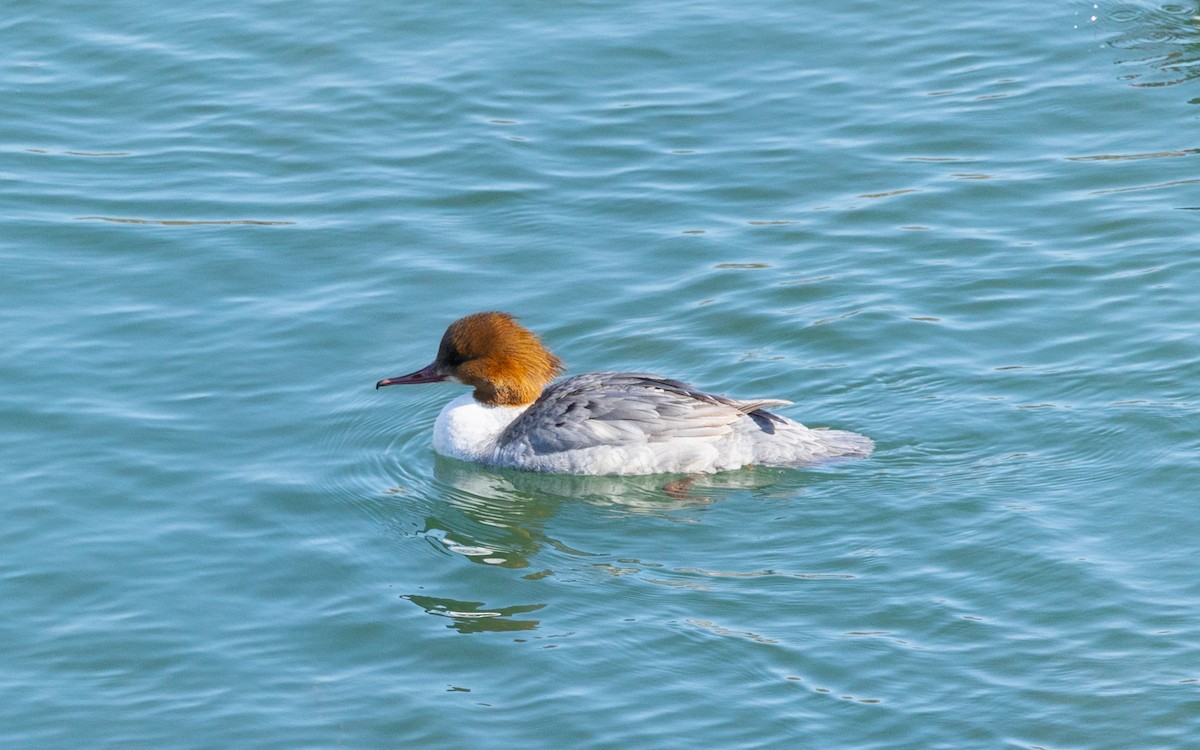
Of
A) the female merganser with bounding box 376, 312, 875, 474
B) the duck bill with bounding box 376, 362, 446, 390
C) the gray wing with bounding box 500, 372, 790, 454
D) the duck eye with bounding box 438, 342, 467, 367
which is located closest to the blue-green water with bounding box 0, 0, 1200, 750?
the female merganser with bounding box 376, 312, 875, 474

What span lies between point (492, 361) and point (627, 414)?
963 mm

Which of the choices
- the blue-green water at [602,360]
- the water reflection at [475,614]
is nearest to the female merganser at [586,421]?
the blue-green water at [602,360]

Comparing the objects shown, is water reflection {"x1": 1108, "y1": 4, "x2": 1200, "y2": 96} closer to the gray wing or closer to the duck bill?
the gray wing

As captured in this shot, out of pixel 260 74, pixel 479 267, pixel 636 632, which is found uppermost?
pixel 260 74

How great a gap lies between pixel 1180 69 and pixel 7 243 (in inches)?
374

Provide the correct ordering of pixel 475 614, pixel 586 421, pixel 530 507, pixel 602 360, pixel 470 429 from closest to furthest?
pixel 475 614 → pixel 530 507 → pixel 586 421 → pixel 470 429 → pixel 602 360

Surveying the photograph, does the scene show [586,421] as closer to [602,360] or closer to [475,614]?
[602,360]

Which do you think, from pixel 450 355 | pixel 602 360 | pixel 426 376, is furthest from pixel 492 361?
pixel 602 360

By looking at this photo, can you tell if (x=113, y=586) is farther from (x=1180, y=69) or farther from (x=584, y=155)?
(x=1180, y=69)

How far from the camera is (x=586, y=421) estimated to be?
10.8m

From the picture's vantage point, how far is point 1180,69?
49.3ft

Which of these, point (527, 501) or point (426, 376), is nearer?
point (527, 501)

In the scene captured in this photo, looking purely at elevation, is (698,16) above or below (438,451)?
above

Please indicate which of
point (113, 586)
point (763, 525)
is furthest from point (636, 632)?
point (113, 586)
